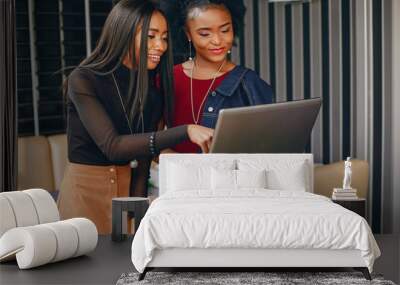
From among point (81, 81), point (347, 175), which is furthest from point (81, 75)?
point (347, 175)

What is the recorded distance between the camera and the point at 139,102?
7.47 metres

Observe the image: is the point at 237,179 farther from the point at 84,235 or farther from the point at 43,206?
the point at 43,206

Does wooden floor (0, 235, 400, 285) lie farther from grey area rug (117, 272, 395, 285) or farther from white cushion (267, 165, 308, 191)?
white cushion (267, 165, 308, 191)

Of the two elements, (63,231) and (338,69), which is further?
(338,69)

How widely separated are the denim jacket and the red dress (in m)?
0.06

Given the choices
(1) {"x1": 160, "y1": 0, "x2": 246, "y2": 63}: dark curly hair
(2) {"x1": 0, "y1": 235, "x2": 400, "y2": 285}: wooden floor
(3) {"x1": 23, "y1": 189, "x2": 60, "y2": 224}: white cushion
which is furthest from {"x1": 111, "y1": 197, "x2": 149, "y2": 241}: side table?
(1) {"x1": 160, "y1": 0, "x2": 246, "y2": 63}: dark curly hair

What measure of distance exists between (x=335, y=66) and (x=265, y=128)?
928 mm

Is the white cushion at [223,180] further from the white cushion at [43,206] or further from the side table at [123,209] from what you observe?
the white cushion at [43,206]

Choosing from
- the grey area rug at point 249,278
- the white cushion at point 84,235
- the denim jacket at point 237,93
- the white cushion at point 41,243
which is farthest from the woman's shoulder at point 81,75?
the grey area rug at point 249,278

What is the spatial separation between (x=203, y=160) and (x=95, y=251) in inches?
49.5

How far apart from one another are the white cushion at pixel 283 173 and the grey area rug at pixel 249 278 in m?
1.26

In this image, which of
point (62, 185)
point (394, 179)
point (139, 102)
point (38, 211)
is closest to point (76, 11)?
point (139, 102)

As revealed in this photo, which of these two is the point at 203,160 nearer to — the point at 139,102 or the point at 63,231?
the point at 139,102

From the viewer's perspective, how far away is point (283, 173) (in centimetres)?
661
